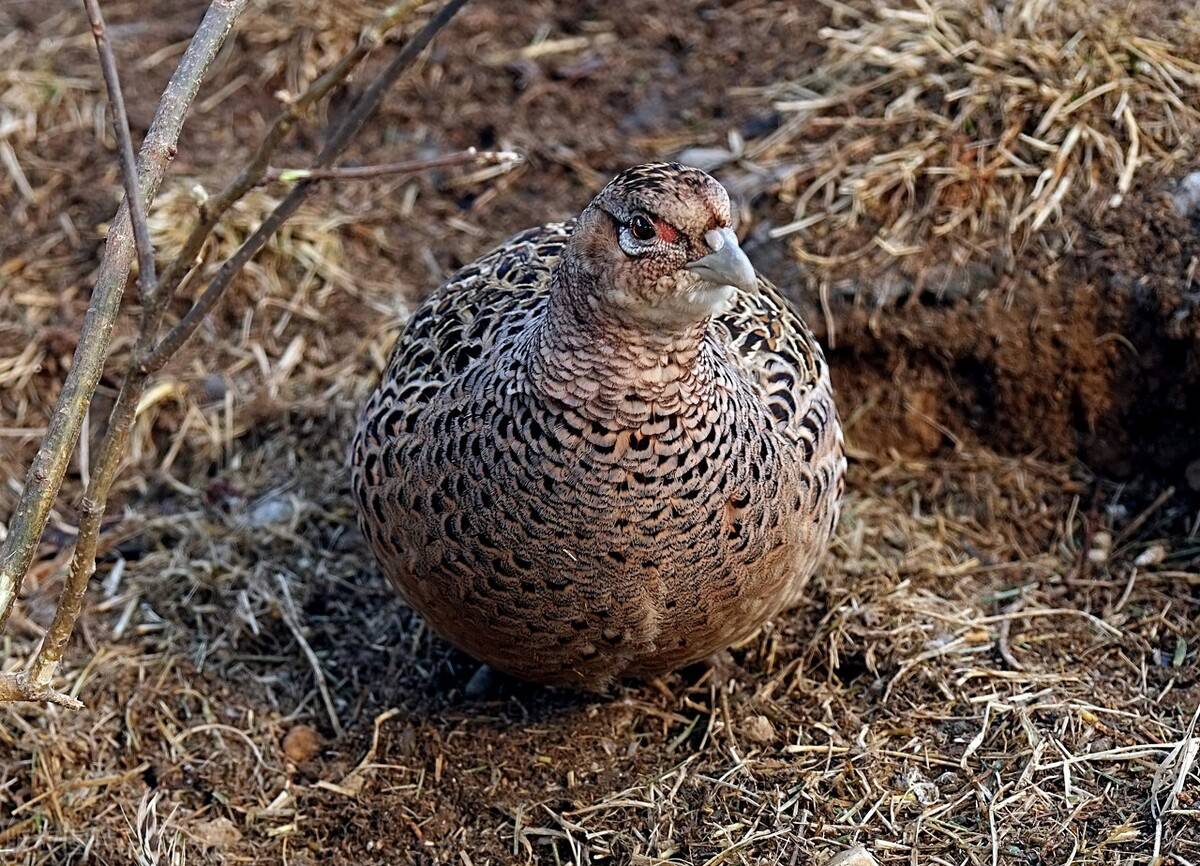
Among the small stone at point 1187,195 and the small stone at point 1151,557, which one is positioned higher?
the small stone at point 1187,195

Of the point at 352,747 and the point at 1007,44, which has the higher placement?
the point at 1007,44

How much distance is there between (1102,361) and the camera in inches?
178

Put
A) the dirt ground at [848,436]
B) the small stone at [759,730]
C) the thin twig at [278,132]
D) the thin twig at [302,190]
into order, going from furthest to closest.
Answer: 1. the small stone at [759,730]
2. the dirt ground at [848,436]
3. the thin twig at [302,190]
4. the thin twig at [278,132]

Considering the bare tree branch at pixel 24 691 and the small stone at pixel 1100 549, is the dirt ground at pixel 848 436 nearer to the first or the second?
the small stone at pixel 1100 549

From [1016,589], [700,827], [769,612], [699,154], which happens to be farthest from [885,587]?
[699,154]

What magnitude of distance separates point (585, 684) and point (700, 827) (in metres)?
0.44

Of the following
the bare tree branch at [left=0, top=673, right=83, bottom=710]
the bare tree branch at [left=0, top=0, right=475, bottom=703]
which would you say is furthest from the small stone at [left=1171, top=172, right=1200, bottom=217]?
the bare tree branch at [left=0, top=673, right=83, bottom=710]

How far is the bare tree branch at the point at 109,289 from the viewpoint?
102 inches

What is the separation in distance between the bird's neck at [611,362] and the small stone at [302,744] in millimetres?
1481

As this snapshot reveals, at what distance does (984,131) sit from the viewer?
476 cm

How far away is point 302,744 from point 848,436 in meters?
2.04

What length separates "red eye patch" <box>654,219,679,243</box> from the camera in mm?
2766

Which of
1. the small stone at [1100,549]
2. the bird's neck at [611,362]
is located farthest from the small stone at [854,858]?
the small stone at [1100,549]

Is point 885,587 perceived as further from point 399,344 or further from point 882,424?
point 399,344
